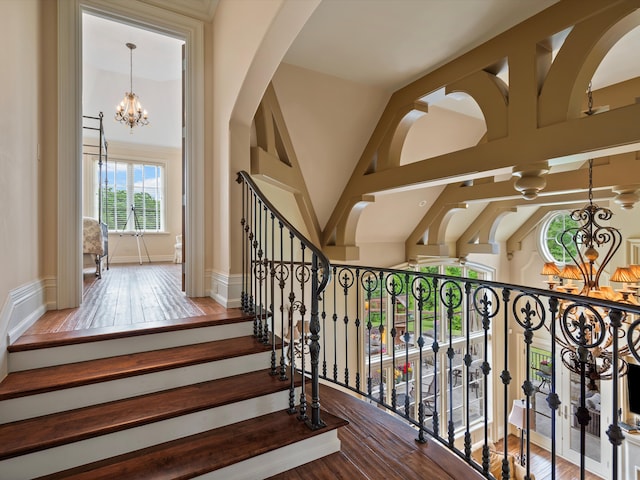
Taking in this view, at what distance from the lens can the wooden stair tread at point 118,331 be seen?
1.81 m

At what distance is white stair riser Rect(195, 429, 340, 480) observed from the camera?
154 centimetres

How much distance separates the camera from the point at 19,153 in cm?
203

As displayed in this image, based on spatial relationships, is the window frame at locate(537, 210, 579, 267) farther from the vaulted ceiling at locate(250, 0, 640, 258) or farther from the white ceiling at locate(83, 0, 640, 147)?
the white ceiling at locate(83, 0, 640, 147)

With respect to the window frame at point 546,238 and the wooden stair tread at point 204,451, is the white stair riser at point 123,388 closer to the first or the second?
the wooden stair tread at point 204,451

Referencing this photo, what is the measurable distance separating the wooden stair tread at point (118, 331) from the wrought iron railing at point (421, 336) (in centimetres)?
23

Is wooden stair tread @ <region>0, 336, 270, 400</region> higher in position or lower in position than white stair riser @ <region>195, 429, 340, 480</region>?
higher

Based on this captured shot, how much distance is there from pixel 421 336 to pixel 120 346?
6.11ft

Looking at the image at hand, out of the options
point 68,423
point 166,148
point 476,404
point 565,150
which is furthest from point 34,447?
point 476,404

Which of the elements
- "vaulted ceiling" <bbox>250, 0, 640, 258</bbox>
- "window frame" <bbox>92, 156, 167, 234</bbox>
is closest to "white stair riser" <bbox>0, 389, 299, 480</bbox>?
"vaulted ceiling" <bbox>250, 0, 640, 258</bbox>

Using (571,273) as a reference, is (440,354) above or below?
below

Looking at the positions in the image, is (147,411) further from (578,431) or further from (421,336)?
(578,431)

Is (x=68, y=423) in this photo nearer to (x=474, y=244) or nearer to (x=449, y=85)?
(x=449, y=85)

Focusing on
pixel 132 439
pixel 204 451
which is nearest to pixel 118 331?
pixel 132 439

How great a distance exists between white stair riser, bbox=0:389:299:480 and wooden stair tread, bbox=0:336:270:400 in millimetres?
311
